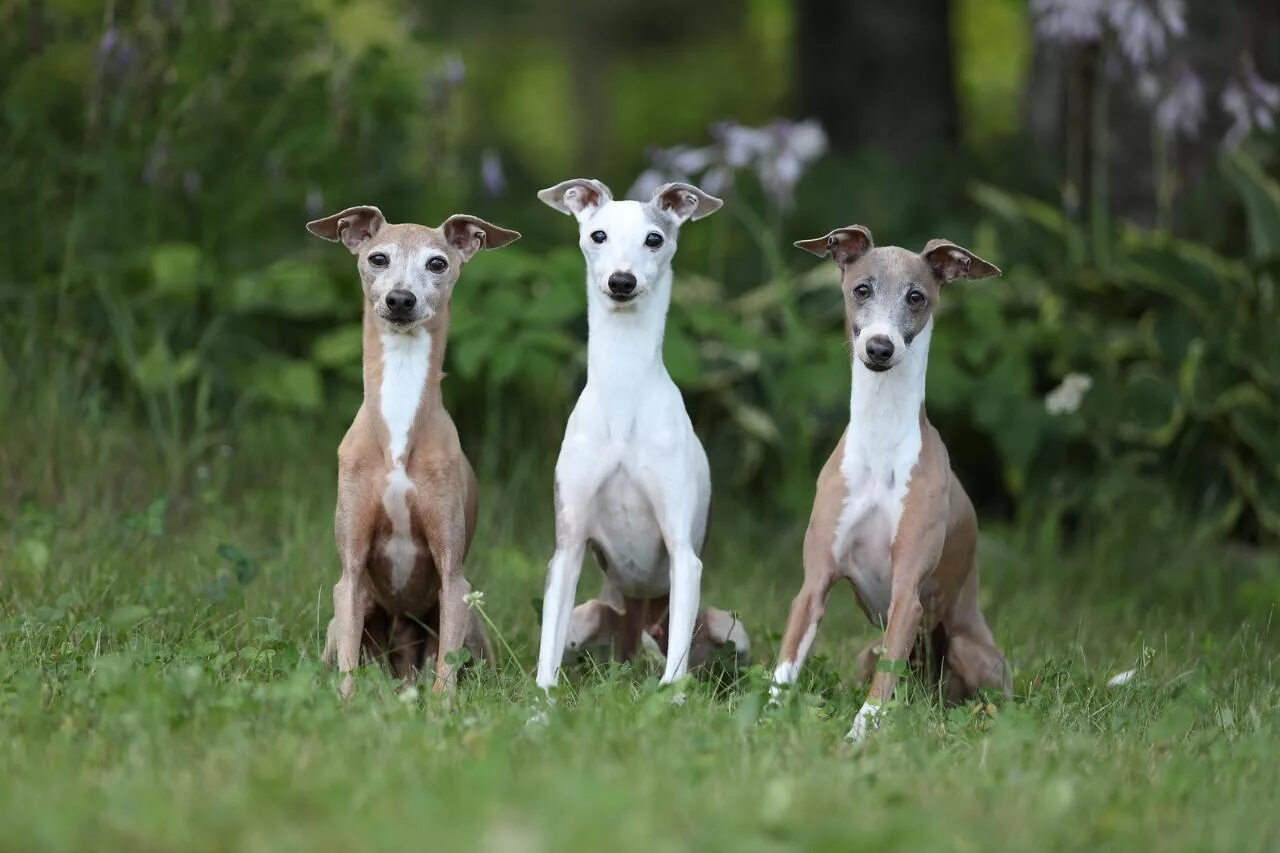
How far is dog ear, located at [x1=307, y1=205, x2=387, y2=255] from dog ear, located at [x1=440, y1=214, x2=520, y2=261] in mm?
220

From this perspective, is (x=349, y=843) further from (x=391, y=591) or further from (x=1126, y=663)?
(x=1126, y=663)

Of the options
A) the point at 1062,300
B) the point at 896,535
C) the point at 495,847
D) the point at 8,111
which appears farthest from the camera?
the point at 1062,300

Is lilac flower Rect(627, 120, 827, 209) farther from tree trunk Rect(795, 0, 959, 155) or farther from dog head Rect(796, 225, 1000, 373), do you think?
tree trunk Rect(795, 0, 959, 155)

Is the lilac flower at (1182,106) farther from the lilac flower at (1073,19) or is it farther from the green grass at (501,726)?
the green grass at (501,726)

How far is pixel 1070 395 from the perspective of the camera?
311 inches

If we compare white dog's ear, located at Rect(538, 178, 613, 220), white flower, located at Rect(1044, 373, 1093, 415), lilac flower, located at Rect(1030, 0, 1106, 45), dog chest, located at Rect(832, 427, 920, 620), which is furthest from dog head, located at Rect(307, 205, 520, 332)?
lilac flower, located at Rect(1030, 0, 1106, 45)

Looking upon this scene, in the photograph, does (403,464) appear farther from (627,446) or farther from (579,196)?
(579,196)

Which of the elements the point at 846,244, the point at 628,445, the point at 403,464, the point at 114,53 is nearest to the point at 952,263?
the point at 846,244

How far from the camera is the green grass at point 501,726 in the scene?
11.4 ft

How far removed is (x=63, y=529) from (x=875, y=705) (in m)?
3.28

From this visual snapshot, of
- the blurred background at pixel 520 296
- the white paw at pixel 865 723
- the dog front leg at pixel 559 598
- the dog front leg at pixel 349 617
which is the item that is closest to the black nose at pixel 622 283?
the dog front leg at pixel 559 598

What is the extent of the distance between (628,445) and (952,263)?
117 centimetres

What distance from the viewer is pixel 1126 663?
6.24 metres

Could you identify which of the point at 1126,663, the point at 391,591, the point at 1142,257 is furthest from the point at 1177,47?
the point at 391,591
